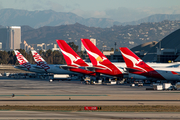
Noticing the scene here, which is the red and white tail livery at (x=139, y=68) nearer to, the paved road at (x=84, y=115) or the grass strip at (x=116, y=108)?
the grass strip at (x=116, y=108)

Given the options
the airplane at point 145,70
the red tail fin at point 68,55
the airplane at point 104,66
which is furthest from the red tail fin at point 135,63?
the red tail fin at point 68,55

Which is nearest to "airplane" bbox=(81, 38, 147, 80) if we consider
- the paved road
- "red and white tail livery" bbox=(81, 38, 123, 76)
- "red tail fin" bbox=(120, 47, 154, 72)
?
"red and white tail livery" bbox=(81, 38, 123, 76)

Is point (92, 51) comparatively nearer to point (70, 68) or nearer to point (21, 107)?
point (70, 68)

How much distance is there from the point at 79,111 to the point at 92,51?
54.6 m

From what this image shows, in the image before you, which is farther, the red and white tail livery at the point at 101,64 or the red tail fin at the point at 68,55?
the red tail fin at the point at 68,55

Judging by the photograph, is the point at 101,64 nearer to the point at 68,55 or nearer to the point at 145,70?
the point at 68,55

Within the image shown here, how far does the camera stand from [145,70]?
80500 mm

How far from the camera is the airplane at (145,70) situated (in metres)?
80.5

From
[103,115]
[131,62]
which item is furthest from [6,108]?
[131,62]

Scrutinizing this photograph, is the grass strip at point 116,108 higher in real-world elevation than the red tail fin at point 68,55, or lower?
lower

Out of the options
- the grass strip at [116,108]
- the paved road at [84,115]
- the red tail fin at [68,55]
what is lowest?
the paved road at [84,115]

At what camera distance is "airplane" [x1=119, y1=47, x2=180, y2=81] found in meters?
80.5

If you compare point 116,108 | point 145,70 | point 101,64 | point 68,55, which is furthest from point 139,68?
point 116,108

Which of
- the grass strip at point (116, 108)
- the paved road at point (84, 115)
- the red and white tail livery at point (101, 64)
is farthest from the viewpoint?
the red and white tail livery at point (101, 64)
